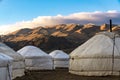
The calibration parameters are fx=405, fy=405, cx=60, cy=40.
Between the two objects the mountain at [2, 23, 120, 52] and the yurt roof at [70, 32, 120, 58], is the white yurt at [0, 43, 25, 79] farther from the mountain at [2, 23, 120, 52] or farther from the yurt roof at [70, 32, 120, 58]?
the mountain at [2, 23, 120, 52]

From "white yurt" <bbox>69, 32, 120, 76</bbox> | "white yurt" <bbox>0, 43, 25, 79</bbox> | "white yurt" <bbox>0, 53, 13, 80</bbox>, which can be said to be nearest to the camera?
"white yurt" <bbox>0, 53, 13, 80</bbox>

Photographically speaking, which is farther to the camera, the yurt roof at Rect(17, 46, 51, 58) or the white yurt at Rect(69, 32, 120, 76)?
the yurt roof at Rect(17, 46, 51, 58)

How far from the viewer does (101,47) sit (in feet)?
64.9

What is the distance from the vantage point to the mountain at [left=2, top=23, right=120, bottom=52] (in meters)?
80.1

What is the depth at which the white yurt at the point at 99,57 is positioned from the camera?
1897 cm

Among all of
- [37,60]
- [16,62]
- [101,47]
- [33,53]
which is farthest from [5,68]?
[33,53]

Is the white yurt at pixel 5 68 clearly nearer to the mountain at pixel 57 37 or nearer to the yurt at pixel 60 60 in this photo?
the yurt at pixel 60 60

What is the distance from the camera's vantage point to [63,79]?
18078 mm

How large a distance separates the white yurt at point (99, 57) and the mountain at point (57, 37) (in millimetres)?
51942

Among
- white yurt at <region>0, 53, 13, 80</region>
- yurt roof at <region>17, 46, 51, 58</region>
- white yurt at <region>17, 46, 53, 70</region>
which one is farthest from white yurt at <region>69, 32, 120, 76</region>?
white yurt at <region>0, 53, 13, 80</region>

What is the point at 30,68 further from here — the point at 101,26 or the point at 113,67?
the point at 101,26

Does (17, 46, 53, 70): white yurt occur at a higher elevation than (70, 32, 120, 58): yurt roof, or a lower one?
lower

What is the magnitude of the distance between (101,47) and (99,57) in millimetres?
710

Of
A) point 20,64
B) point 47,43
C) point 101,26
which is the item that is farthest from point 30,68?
point 101,26
